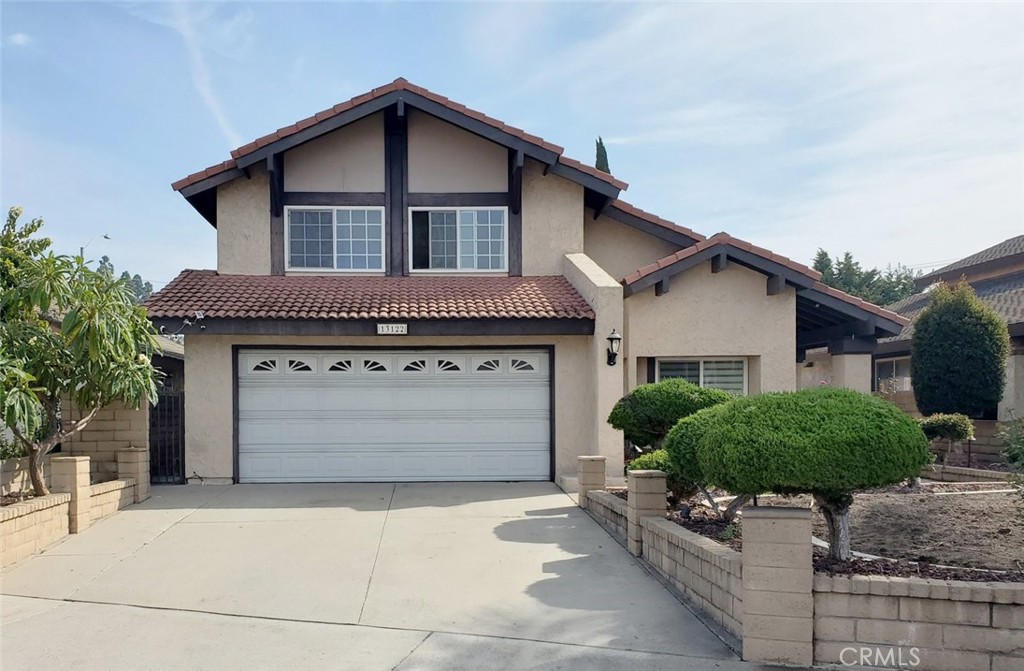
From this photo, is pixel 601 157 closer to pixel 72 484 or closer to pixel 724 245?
pixel 724 245

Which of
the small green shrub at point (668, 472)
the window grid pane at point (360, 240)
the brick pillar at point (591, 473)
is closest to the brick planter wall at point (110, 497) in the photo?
the window grid pane at point (360, 240)

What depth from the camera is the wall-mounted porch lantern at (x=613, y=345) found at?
1162 cm

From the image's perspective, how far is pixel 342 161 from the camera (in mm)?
13797

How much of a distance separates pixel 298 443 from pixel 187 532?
3520 millimetres

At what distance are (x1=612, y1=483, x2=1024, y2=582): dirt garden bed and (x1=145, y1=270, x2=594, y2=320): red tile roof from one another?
155 inches

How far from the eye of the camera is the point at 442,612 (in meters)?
6.20

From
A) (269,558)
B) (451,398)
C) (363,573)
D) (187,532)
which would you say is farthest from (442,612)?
(451,398)

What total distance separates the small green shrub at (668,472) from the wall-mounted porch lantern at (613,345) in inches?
127

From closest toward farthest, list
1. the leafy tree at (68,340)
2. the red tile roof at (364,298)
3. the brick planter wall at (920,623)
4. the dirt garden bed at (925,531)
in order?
the brick planter wall at (920,623) → the dirt garden bed at (925,531) → the leafy tree at (68,340) → the red tile roof at (364,298)

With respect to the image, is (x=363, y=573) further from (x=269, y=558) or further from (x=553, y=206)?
(x=553, y=206)

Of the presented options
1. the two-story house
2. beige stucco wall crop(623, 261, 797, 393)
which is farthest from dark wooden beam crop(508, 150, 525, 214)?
beige stucco wall crop(623, 261, 797, 393)

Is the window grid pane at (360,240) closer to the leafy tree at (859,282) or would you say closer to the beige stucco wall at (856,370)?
the beige stucco wall at (856,370)

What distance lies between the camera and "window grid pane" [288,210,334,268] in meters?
13.7

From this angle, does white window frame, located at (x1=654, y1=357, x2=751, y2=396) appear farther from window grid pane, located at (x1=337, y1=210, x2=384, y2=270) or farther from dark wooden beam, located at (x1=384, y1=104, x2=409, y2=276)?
window grid pane, located at (x1=337, y1=210, x2=384, y2=270)
